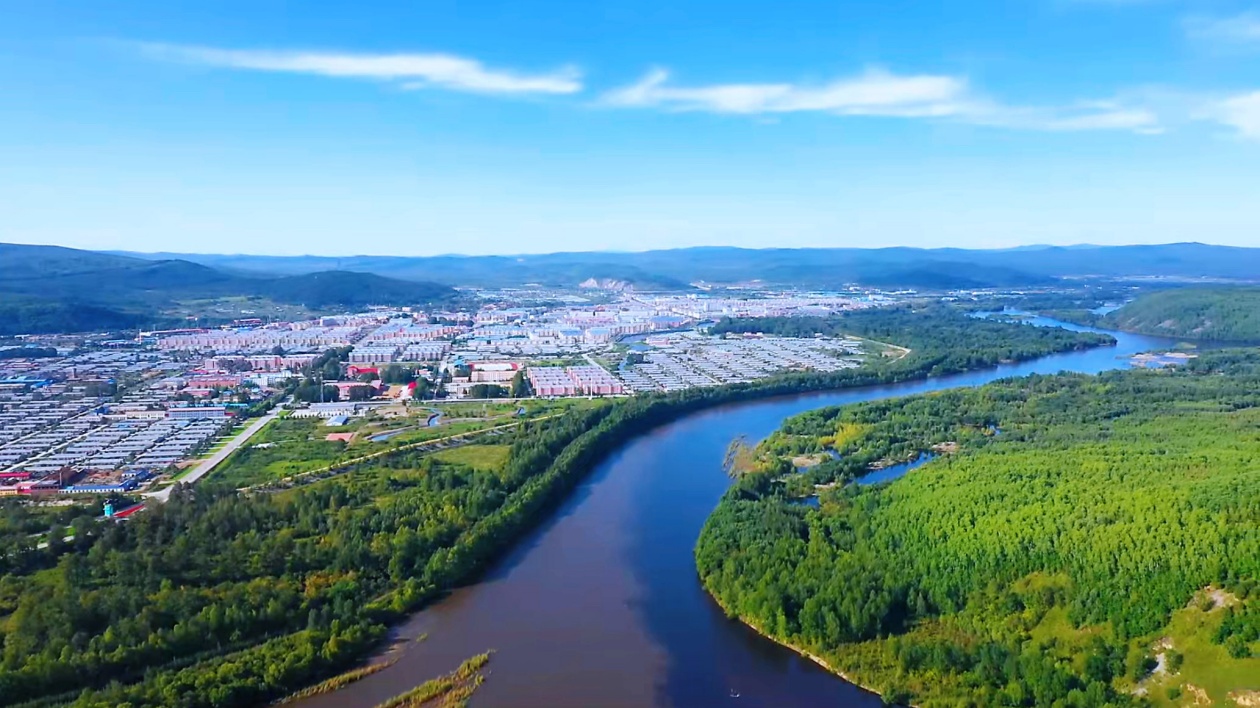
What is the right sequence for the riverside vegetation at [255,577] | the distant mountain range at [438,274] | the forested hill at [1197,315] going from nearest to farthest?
the riverside vegetation at [255,577] → the forested hill at [1197,315] → the distant mountain range at [438,274]

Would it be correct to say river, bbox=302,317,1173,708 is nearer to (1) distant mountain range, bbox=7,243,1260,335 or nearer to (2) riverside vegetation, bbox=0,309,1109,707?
(2) riverside vegetation, bbox=0,309,1109,707

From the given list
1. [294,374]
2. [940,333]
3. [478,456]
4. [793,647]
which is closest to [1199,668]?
[793,647]

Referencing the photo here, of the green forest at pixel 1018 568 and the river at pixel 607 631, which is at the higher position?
the green forest at pixel 1018 568

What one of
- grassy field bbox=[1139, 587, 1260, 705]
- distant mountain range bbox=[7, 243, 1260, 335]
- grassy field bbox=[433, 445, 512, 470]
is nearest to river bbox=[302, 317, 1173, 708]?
grassy field bbox=[433, 445, 512, 470]

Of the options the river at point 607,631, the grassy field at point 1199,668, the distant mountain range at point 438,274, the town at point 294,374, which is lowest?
the river at point 607,631

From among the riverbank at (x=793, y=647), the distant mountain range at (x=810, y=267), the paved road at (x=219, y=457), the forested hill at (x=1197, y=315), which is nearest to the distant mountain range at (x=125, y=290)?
the distant mountain range at (x=810, y=267)

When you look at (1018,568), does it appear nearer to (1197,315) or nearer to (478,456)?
(478,456)

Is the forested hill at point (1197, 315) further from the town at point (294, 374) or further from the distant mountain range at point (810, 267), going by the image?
the distant mountain range at point (810, 267)

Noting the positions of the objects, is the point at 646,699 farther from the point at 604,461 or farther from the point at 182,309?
the point at 182,309
